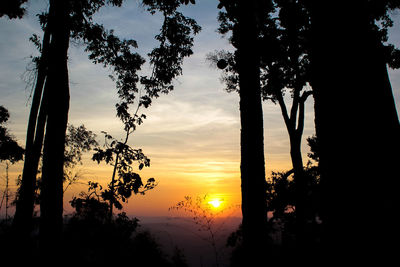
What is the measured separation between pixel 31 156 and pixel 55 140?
4426 mm

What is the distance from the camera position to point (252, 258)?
186 inches

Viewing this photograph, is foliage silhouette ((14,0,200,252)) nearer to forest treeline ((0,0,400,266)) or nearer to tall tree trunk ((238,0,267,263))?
forest treeline ((0,0,400,266))

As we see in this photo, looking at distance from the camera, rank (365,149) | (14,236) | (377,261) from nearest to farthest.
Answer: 1. (377,261)
2. (365,149)
3. (14,236)

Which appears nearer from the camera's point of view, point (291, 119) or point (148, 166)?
point (148, 166)

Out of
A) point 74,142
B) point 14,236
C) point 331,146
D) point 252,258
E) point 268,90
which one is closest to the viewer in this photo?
point 331,146

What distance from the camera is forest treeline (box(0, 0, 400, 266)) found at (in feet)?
4.63

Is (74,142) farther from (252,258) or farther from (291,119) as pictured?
(252,258)

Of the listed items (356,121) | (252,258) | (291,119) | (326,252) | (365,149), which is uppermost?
(291,119)

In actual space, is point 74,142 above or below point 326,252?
above

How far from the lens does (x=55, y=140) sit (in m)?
6.66

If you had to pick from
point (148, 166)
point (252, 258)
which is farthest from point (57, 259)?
point (252, 258)

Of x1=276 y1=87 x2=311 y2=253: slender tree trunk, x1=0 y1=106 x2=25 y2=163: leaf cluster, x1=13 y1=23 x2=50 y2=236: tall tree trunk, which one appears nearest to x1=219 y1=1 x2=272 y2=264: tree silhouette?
x1=276 y1=87 x2=311 y2=253: slender tree trunk

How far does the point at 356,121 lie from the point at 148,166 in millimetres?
7204

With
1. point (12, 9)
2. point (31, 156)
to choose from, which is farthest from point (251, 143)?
point (12, 9)
